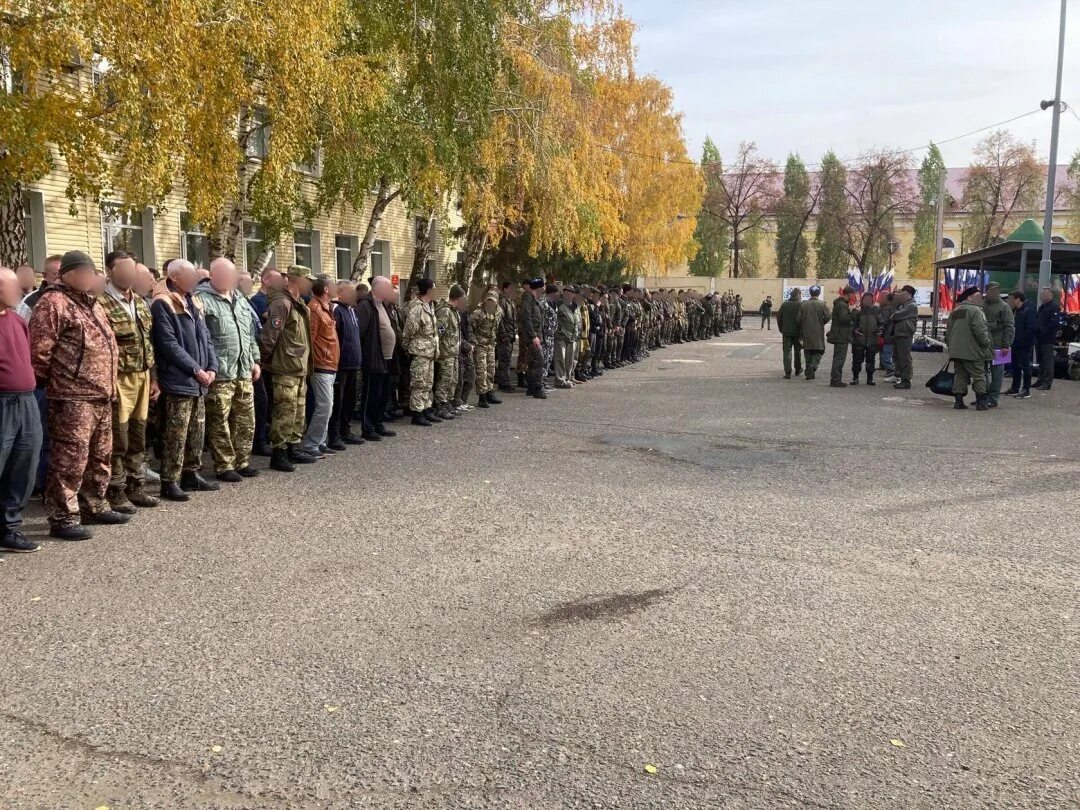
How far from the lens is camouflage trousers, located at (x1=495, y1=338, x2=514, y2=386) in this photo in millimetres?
14859

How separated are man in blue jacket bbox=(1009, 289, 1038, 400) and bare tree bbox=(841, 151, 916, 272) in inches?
2101

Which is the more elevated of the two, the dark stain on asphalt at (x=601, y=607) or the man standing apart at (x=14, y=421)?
the man standing apart at (x=14, y=421)

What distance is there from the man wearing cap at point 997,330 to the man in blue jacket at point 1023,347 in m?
1.44

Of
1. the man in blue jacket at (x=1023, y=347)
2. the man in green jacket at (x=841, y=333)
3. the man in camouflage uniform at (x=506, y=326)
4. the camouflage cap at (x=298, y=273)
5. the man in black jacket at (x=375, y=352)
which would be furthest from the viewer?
the man in green jacket at (x=841, y=333)

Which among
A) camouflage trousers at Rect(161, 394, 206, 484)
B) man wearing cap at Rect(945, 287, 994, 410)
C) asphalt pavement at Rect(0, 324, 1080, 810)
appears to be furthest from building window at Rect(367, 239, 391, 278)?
camouflage trousers at Rect(161, 394, 206, 484)

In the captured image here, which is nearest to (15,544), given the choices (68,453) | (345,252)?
A: (68,453)

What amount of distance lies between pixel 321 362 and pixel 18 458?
11.6 ft

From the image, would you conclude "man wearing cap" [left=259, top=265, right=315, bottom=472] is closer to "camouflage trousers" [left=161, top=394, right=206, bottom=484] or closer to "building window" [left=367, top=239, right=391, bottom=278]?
"camouflage trousers" [left=161, top=394, right=206, bottom=484]

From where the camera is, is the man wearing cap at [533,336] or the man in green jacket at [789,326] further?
the man in green jacket at [789,326]

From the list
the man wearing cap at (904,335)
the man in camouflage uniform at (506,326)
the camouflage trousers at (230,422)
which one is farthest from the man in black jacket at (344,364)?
the man wearing cap at (904,335)

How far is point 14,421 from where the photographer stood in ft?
18.7

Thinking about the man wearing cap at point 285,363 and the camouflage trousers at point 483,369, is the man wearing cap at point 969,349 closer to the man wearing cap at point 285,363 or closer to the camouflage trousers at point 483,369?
the camouflage trousers at point 483,369

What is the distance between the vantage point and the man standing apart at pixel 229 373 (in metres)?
7.73

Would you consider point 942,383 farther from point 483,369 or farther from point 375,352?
point 375,352
